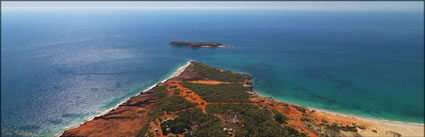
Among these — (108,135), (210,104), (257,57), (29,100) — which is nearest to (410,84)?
(257,57)

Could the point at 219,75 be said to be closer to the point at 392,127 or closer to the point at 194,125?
the point at 194,125

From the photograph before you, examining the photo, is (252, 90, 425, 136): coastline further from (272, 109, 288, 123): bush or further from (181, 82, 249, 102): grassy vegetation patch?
(181, 82, 249, 102): grassy vegetation patch

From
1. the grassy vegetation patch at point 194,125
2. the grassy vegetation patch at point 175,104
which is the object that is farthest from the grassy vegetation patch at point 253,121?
the grassy vegetation patch at point 175,104

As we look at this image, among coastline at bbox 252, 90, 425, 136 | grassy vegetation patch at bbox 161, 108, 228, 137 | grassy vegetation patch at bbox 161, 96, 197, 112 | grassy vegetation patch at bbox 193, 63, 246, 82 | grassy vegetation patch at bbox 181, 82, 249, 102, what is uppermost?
Answer: grassy vegetation patch at bbox 193, 63, 246, 82

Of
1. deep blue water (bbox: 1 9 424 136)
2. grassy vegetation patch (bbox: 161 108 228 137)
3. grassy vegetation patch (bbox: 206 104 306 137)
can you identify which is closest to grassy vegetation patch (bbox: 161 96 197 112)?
grassy vegetation patch (bbox: 161 108 228 137)

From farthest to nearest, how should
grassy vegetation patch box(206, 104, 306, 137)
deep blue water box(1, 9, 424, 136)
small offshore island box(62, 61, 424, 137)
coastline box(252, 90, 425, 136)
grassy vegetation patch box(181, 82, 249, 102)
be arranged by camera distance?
deep blue water box(1, 9, 424, 136) → grassy vegetation patch box(181, 82, 249, 102) → coastline box(252, 90, 425, 136) → small offshore island box(62, 61, 424, 137) → grassy vegetation patch box(206, 104, 306, 137)

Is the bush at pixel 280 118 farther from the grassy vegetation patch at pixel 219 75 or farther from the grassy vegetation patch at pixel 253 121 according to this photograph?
the grassy vegetation patch at pixel 219 75

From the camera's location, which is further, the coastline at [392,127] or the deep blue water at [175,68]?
the deep blue water at [175,68]

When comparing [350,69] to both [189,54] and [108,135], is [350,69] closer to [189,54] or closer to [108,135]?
[189,54]
